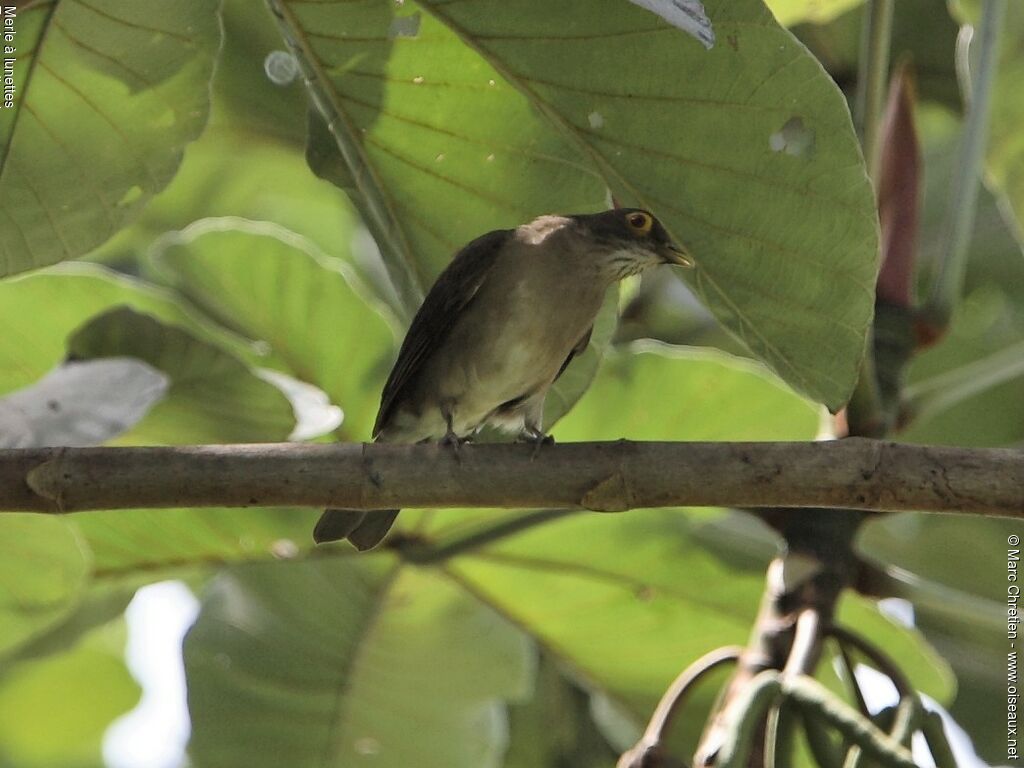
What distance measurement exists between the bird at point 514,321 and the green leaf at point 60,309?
48 centimetres

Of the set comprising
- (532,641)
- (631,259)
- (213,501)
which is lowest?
(532,641)

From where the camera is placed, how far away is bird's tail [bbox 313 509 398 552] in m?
3.09

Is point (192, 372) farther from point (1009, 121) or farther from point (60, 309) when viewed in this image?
point (1009, 121)

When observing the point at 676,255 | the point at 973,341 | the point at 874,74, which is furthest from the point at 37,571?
the point at 973,341

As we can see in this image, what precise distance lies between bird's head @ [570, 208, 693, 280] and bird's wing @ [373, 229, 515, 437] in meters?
0.25

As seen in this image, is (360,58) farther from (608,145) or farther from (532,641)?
(532,641)

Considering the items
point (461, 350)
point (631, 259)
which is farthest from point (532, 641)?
point (631, 259)

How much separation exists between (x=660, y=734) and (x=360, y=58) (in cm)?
142

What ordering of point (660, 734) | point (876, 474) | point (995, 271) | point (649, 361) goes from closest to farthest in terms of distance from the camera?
point (876, 474) < point (660, 734) < point (649, 361) < point (995, 271)

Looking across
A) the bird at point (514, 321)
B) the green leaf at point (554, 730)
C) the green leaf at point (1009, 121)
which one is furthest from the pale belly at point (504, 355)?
the green leaf at point (1009, 121)

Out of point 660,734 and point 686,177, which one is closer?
point 660,734

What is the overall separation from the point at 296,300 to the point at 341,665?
0.93 metres

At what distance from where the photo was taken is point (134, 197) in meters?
2.82

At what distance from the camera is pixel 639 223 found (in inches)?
130
